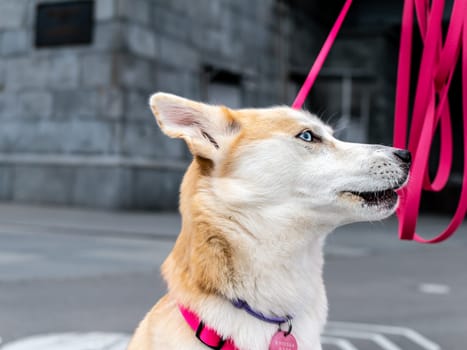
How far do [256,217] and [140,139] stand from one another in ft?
43.1

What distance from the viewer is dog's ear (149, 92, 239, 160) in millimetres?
2771

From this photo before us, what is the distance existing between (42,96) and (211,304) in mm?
14381

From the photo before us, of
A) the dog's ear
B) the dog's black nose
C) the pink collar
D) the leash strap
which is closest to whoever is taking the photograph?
the pink collar

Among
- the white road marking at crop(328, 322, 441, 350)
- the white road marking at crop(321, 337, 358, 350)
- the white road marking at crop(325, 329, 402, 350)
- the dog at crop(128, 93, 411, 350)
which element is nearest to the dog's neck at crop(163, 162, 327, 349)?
the dog at crop(128, 93, 411, 350)

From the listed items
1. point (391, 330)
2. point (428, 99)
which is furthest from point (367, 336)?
point (428, 99)

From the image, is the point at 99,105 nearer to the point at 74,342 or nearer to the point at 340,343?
the point at 74,342

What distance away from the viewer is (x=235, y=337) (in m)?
2.58

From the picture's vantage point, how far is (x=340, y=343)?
16.4ft

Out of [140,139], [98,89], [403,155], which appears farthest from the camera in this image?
[140,139]

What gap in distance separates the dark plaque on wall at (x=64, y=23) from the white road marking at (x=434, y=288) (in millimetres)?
10619

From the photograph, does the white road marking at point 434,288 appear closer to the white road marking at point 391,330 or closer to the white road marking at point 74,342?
the white road marking at point 391,330

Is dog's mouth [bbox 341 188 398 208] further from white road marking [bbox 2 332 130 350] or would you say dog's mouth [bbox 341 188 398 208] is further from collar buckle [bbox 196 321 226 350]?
white road marking [bbox 2 332 130 350]

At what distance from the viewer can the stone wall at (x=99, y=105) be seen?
50.1 ft

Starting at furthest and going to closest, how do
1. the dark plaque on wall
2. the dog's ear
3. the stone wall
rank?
the dark plaque on wall
the stone wall
the dog's ear
